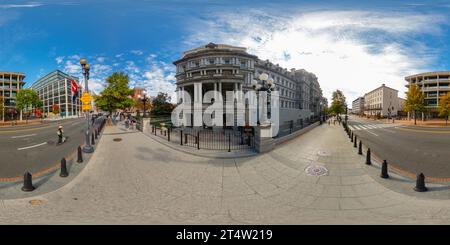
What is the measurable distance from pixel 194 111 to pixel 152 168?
11.7 metres

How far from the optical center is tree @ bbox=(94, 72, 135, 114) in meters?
17.6

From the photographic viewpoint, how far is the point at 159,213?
394cm

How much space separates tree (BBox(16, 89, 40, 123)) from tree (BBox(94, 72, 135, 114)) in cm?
652

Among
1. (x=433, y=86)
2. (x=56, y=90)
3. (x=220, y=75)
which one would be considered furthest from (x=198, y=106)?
(x=433, y=86)

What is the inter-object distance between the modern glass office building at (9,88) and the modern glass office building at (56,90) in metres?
1.26

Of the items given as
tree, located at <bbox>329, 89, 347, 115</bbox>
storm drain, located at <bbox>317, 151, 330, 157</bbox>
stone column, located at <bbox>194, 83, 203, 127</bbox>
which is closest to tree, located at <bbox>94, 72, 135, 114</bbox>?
stone column, located at <bbox>194, 83, 203, 127</bbox>

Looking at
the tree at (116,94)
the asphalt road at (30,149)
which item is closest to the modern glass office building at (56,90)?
the asphalt road at (30,149)

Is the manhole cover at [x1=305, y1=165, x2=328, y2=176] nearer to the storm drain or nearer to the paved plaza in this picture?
the paved plaza

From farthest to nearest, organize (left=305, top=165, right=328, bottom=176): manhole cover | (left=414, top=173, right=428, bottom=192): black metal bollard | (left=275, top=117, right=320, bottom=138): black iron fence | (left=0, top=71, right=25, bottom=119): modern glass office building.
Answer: (left=275, top=117, right=320, bottom=138): black iron fence, (left=0, top=71, right=25, bottom=119): modern glass office building, (left=305, top=165, right=328, bottom=176): manhole cover, (left=414, top=173, right=428, bottom=192): black metal bollard

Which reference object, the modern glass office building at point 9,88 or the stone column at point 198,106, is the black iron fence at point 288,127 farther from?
the modern glass office building at point 9,88

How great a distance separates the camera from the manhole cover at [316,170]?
622cm

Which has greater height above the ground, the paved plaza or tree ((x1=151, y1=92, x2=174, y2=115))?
tree ((x1=151, y1=92, x2=174, y2=115))
